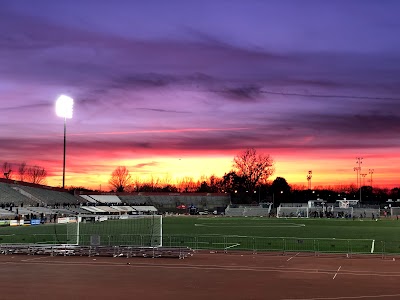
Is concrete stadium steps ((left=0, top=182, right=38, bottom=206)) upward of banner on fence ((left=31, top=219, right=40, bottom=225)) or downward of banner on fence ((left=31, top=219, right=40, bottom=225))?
upward

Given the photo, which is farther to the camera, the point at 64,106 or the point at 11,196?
the point at 11,196

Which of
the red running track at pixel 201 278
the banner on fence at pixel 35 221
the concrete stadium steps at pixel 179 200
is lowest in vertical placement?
the red running track at pixel 201 278

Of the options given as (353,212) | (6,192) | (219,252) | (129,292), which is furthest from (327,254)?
(353,212)

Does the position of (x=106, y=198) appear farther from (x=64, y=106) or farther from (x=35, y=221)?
(x=64, y=106)

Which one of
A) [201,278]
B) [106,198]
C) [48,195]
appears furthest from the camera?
[106,198]

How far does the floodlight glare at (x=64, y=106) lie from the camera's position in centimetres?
6925

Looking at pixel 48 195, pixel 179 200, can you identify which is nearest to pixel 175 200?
pixel 179 200

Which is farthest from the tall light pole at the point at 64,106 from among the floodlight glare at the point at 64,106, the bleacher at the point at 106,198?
the bleacher at the point at 106,198

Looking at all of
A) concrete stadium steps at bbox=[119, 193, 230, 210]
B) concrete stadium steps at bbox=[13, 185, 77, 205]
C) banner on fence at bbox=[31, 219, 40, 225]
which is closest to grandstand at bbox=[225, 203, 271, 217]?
concrete stadium steps at bbox=[119, 193, 230, 210]

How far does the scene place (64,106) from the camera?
6925 centimetres

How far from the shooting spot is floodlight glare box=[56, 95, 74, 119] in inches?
2726

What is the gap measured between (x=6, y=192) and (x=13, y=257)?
67.4 m

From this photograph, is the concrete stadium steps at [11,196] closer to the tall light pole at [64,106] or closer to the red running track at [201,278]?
the tall light pole at [64,106]

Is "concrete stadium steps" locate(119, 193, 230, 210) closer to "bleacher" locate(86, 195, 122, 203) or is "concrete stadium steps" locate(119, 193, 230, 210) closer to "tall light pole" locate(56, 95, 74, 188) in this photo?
"bleacher" locate(86, 195, 122, 203)
